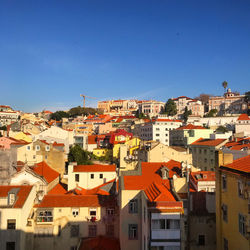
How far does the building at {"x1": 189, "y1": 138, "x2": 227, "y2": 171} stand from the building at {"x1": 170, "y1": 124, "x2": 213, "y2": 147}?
10.1 meters

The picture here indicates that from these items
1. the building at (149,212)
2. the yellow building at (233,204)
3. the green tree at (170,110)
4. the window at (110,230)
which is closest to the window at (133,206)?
the building at (149,212)

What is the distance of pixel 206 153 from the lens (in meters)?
62.3

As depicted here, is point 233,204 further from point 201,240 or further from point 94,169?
point 94,169

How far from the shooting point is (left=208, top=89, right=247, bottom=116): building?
16018cm

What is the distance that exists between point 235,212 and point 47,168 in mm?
32526

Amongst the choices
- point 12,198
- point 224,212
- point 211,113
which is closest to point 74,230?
point 12,198

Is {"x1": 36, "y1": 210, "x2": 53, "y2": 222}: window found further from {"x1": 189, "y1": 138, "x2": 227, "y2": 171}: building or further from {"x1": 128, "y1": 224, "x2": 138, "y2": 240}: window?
{"x1": 189, "y1": 138, "x2": 227, "y2": 171}: building

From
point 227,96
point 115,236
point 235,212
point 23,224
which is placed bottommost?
point 115,236

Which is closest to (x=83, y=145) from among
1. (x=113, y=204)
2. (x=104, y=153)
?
(x=104, y=153)

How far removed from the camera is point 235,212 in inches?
679

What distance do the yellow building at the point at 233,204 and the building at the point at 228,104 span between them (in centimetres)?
14828

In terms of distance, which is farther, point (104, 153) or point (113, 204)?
point (104, 153)

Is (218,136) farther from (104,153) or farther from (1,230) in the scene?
(1,230)

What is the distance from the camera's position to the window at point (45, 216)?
27500mm
